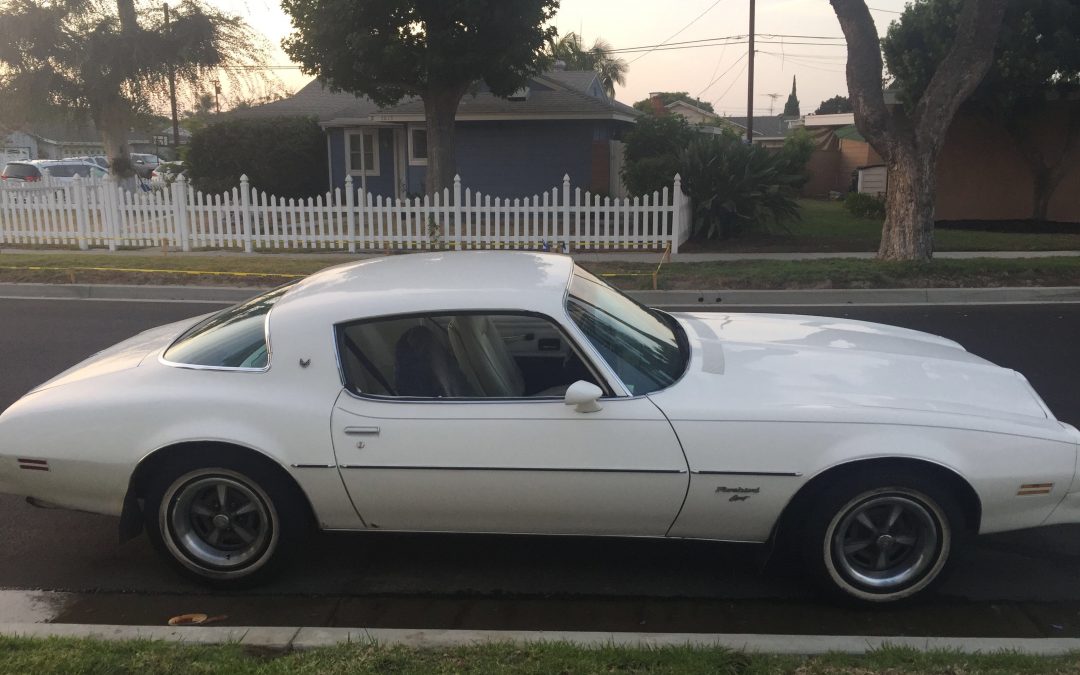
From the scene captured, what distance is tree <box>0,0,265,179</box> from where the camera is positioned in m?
23.0

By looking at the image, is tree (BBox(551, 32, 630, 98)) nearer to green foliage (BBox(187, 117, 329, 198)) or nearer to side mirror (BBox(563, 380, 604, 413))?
green foliage (BBox(187, 117, 329, 198))

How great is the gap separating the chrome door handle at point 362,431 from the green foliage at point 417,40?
14.5 m

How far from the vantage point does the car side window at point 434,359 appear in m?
3.90

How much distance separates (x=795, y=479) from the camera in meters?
3.59

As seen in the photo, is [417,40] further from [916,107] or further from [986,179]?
[986,179]

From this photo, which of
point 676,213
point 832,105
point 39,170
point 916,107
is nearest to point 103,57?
point 39,170

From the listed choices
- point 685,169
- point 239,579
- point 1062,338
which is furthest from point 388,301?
point 685,169

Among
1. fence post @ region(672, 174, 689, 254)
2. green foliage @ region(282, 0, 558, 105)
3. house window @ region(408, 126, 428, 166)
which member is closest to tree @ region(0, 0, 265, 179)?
house window @ region(408, 126, 428, 166)

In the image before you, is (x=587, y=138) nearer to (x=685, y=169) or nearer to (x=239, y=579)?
(x=685, y=169)

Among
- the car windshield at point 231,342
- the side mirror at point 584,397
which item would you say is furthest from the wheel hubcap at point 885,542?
the car windshield at point 231,342

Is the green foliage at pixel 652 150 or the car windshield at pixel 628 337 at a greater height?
the green foliage at pixel 652 150

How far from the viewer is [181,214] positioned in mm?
16984

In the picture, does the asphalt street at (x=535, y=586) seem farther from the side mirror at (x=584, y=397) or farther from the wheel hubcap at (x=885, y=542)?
the side mirror at (x=584, y=397)

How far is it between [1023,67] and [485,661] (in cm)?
1923
